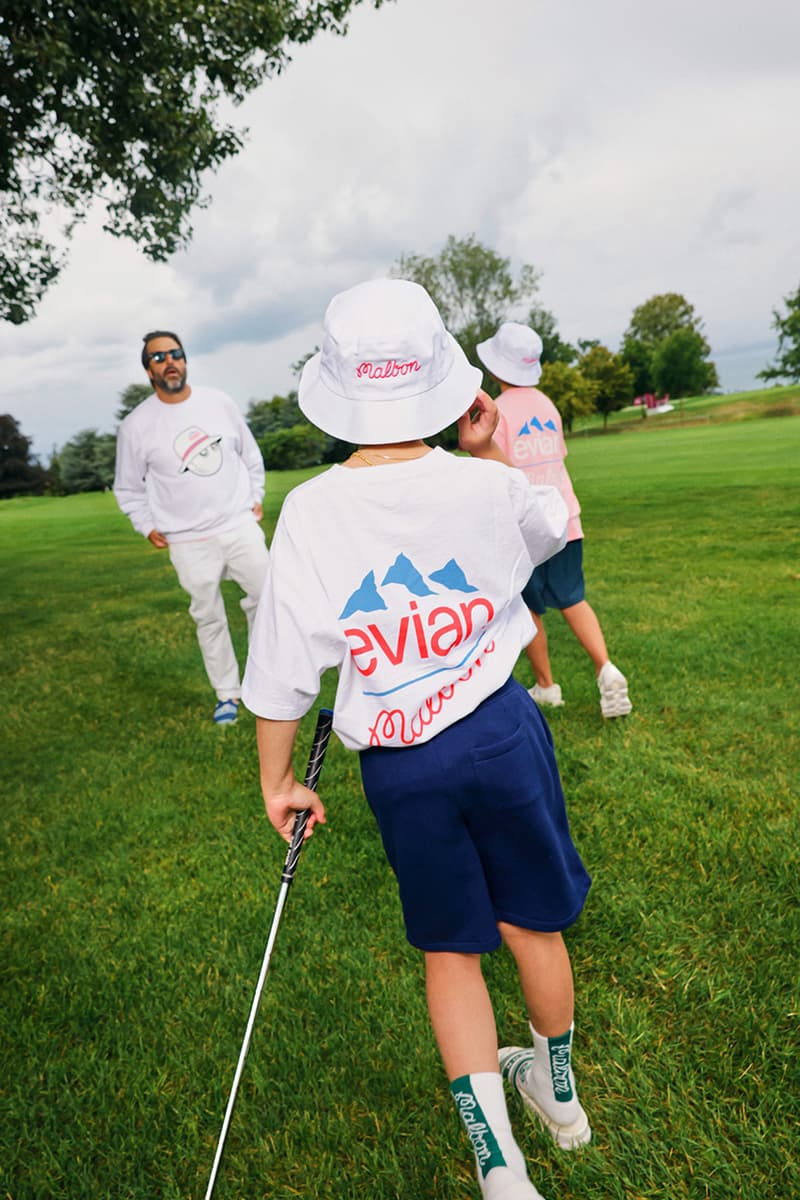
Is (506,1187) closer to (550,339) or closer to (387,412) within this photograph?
(387,412)

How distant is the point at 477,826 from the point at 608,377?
252 ft

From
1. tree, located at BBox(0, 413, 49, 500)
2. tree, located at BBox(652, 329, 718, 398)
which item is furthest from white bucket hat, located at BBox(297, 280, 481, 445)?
tree, located at BBox(652, 329, 718, 398)

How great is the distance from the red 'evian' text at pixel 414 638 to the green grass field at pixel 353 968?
1.35m

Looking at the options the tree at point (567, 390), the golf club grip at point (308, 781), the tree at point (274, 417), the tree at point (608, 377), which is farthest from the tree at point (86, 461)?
the golf club grip at point (308, 781)

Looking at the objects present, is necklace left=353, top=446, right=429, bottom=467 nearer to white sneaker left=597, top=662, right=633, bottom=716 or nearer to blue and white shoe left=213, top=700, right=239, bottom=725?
white sneaker left=597, top=662, right=633, bottom=716

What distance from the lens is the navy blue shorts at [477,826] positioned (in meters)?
1.73

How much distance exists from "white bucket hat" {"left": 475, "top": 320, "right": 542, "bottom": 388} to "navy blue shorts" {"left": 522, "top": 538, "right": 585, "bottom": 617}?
3.13 feet

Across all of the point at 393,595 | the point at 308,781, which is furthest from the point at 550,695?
the point at 393,595

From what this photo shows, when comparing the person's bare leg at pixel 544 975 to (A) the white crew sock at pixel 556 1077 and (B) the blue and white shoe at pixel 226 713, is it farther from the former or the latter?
(B) the blue and white shoe at pixel 226 713

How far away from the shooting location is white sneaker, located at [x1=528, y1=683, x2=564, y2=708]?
4.89 m

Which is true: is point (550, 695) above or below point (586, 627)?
below

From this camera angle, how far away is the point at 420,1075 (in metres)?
2.31

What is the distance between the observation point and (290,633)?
172cm

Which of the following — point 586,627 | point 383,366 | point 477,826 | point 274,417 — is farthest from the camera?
point 274,417
